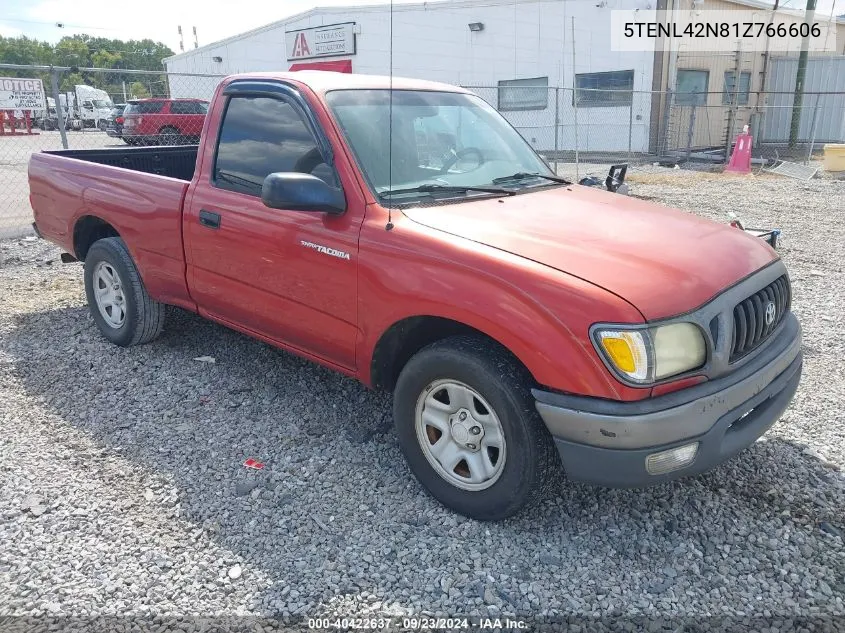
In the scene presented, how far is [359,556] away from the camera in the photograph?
9.61 feet

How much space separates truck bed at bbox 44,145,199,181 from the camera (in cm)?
597

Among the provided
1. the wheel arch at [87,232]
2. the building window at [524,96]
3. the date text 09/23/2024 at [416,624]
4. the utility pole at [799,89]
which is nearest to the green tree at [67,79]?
the wheel arch at [87,232]

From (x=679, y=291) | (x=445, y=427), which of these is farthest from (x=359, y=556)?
(x=679, y=291)

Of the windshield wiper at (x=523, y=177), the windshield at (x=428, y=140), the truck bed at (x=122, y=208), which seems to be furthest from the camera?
the truck bed at (x=122, y=208)

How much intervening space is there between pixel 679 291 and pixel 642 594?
1189 mm

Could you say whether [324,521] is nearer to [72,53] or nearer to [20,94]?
[20,94]

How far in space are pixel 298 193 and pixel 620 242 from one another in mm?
1453

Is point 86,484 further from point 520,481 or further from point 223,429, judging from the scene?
point 520,481

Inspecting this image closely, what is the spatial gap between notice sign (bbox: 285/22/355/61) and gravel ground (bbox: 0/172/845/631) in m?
23.6

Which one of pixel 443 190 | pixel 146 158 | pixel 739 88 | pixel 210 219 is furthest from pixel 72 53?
pixel 443 190

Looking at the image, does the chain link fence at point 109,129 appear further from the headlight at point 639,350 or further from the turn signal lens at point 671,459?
the turn signal lens at point 671,459

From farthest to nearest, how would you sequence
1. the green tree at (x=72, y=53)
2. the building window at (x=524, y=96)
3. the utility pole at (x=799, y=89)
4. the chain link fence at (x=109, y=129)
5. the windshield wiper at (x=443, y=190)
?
the green tree at (x=72, y=53) < the building window at (x=524, y=96) < the utility pole at (x=799, y=89) < the chain link fence at (x=109, y=129) < the windshield wiper at (x=443, y=190)

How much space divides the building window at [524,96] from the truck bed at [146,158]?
17853mm

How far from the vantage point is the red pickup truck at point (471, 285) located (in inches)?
104
